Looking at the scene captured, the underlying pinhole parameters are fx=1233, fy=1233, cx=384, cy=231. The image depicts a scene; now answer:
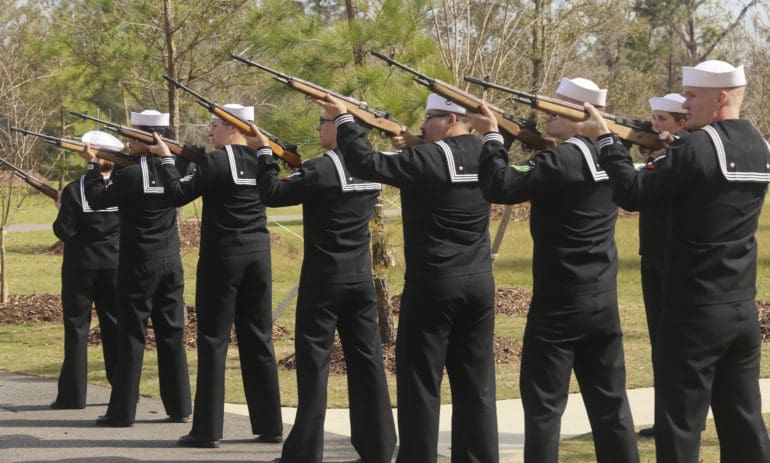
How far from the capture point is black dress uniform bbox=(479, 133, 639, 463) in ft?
18.4

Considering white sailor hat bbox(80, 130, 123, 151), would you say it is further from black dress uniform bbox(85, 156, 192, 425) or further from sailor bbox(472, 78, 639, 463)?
sailor bbox(472, 78, 639, 463)

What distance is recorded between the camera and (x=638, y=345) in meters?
11.6

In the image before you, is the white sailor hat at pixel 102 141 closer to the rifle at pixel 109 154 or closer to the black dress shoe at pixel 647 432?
the rifle at pixel 109 154

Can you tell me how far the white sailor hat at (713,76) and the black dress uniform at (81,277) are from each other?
487cm

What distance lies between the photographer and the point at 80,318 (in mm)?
8781

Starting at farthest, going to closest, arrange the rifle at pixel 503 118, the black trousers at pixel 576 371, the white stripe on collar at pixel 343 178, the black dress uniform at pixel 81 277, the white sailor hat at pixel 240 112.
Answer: the black dress uniform at pixel 81 277 → the white sailor hat at pixel 240 112 → the white stripe on collar at pixel 343 178 → the rifle at pixel 503 118 → the black trousers at pixel 576 371

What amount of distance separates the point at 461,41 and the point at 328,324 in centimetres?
640

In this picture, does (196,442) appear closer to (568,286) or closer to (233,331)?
(568,286)

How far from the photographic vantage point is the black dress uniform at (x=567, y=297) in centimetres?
561

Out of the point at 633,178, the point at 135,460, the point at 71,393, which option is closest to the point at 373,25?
the point at 71,393

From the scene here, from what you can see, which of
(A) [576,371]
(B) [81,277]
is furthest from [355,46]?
(A) [576,371]

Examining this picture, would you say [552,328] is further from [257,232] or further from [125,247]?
[125,247]

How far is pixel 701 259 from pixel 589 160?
2.56 feet

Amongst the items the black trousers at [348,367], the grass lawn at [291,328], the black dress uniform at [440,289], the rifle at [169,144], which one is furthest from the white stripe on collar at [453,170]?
the rifle at [169,144]
